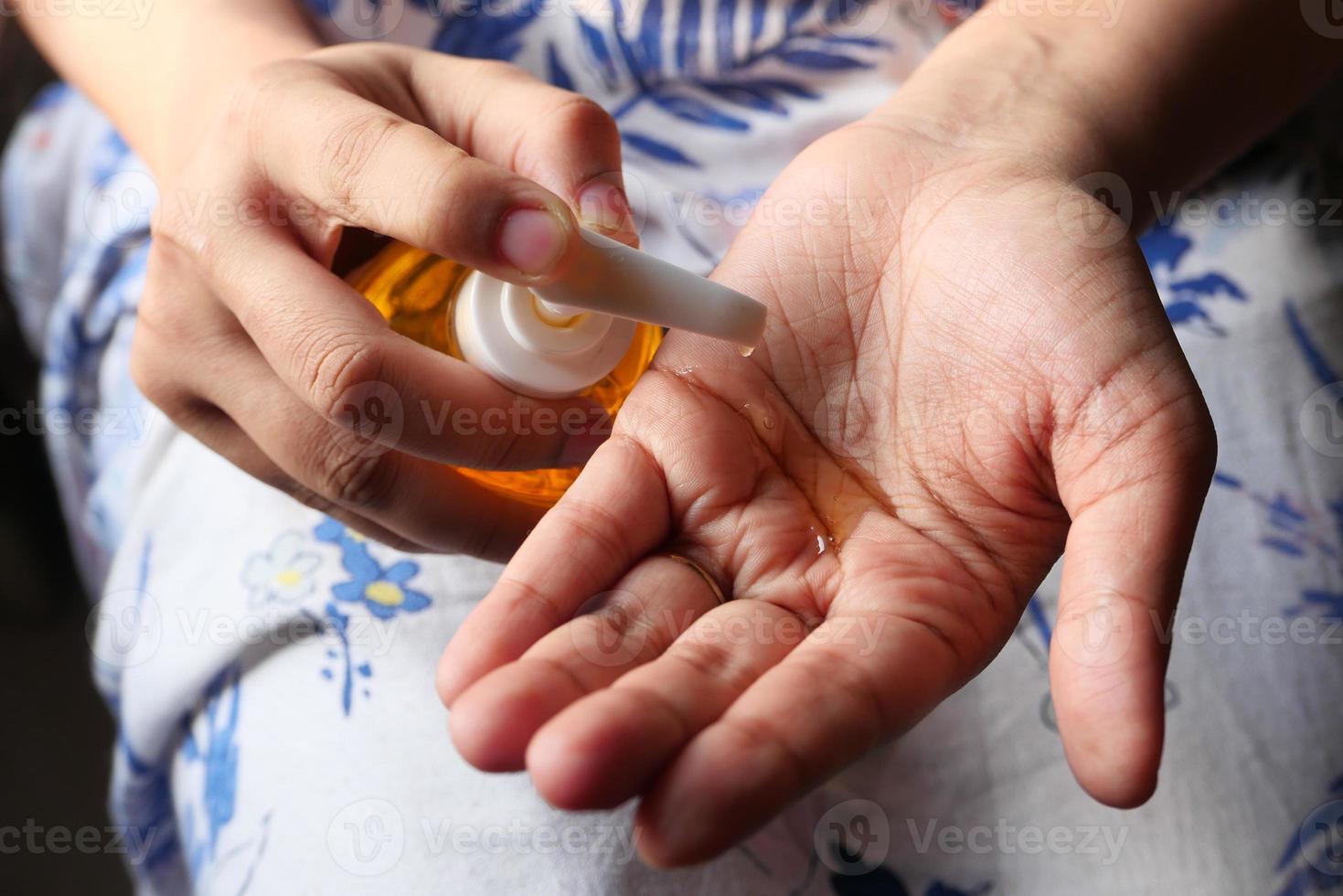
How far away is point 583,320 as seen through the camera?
1.79 ft

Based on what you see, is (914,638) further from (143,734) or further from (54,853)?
(54,853)

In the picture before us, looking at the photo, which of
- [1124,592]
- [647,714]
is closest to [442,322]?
[647,714]

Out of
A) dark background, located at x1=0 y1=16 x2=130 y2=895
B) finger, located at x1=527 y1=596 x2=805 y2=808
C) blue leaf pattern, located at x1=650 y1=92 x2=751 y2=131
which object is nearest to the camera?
finger, located at x1=527 y1=596 x2=805 y2=808

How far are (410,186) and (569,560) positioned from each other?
198 millimetres

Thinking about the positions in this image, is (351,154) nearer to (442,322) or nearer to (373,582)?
(442,322)

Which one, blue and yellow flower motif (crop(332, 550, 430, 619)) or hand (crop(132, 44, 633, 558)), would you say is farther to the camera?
blue and yellow flower motif (crop(332, 550, 430, 619))

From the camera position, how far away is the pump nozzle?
0.48m

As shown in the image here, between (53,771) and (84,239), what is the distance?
0.76 m

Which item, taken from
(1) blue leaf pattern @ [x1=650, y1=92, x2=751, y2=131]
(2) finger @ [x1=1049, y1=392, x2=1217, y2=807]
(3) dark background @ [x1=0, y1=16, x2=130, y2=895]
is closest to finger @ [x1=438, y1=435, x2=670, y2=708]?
(2) finger @ [x1=1049, y1=392, x2=1217, y2=807]

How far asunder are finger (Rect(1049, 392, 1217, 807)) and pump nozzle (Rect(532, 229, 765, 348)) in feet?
0.63

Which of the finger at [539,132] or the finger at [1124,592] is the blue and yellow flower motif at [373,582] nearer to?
the finger at [539,132]

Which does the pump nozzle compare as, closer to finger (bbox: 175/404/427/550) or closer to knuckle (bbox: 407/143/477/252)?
knuckle (bbox: 407/143/477/252)

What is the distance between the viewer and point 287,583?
2.15 feet

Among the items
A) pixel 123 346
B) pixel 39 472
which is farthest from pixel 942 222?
pixel 39 472
